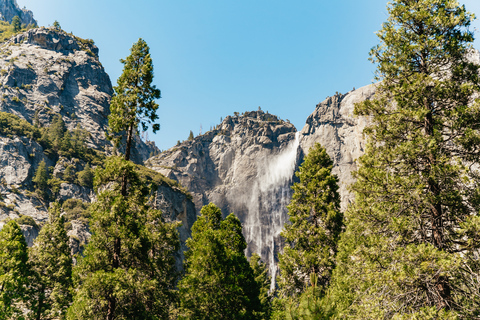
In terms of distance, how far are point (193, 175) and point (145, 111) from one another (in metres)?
120

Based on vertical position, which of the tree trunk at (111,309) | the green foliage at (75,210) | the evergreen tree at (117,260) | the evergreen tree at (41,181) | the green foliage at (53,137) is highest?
the green foliage at (53,137)

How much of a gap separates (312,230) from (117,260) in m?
11.7

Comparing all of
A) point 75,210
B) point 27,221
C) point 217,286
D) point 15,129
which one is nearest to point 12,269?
point 217,286

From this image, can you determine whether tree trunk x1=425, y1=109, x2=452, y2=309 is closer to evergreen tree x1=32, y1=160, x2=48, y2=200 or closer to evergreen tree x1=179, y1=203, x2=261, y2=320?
evergreen tree x1=179, y1=203, x2=261, y2=320

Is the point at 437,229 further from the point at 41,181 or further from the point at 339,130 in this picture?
the point at 339,130

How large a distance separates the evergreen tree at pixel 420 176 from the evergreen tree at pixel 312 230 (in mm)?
9529

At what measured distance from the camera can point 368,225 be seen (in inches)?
372

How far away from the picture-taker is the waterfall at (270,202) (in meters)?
120

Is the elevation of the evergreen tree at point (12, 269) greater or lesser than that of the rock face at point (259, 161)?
lesser

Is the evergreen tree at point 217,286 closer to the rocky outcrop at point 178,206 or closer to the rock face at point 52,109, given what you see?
the rock face at point 52,109

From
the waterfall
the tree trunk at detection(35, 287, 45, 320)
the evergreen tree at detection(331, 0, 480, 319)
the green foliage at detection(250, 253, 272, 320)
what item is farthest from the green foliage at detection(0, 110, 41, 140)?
the evergreen tree at detection(331, 0, 480, 319)

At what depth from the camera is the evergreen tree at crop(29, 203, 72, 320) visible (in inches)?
1102

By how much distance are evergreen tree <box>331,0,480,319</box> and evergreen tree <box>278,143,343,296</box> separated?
9529 millimetres

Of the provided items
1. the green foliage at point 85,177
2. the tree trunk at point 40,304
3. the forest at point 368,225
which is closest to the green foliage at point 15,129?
the green foliage at point 85,177
